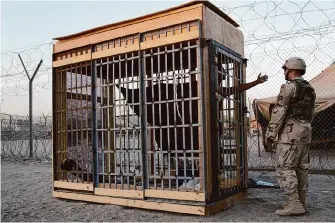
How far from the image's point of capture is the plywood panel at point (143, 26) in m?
4.46

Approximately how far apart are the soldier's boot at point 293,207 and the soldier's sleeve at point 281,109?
2.47 ft

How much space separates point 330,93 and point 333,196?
20.7 ft

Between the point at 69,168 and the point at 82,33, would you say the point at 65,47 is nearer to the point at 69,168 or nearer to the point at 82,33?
the point at 82,33

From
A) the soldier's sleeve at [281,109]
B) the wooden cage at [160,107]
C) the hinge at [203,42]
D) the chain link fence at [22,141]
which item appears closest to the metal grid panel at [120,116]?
the wooden cage at [160,107]

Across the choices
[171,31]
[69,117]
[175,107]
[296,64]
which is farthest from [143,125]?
[296,64]

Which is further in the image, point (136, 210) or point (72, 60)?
point (72, 60)

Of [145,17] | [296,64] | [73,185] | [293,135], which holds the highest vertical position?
[145,17]

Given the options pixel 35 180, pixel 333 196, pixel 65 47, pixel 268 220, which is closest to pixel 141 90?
pixel 65 47

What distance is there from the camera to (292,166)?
168 inches

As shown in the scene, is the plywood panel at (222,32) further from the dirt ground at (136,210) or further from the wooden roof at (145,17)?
the dirt ground at (136,210)

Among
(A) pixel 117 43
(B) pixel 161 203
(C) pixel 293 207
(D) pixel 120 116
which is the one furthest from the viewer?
(D) pixel 120 116

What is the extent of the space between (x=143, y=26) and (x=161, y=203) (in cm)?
240

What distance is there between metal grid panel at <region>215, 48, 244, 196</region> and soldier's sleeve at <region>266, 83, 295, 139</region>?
724 millimetres

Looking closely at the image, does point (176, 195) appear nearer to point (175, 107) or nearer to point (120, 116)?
point (175, 107)
